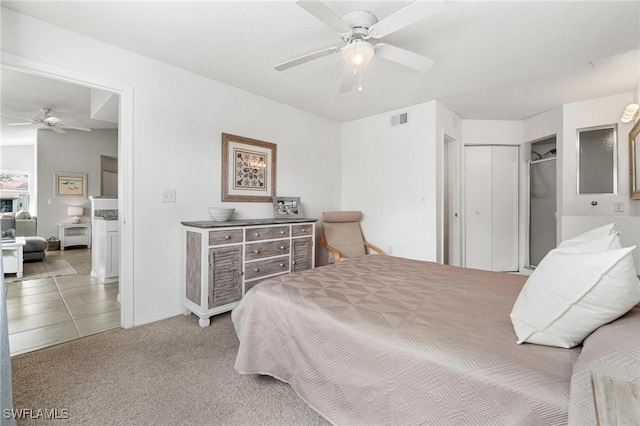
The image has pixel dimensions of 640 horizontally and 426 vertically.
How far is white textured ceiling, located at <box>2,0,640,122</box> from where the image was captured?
186 centimetres

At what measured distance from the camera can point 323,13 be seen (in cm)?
154

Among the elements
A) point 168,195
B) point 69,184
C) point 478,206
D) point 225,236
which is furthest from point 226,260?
point 69,184

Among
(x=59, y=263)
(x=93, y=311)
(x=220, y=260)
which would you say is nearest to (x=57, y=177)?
(x=59, y=263)

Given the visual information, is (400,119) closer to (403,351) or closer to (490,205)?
(490,205)

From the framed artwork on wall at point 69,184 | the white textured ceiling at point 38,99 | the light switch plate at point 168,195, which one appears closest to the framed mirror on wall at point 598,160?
the light switch plate at point 168,195

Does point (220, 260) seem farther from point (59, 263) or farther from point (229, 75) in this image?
point (59, 263)

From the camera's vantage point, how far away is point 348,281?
1771mm

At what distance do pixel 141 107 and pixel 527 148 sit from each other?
208 inches

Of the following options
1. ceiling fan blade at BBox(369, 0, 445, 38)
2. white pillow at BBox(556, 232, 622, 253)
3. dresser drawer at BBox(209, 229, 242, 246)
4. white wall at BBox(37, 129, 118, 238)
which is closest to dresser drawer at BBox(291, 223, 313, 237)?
dresser drawer at BBox(209, 229, 242, 246)

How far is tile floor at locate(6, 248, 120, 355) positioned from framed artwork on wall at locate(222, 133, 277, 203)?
1.65m

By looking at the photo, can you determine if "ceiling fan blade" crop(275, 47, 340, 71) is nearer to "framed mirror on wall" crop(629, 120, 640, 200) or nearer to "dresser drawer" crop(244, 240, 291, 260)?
"dresser drawer" crop(244, 240, 291, 260)

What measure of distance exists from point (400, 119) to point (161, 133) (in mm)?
2970

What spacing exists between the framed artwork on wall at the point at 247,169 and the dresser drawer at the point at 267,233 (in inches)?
23.6

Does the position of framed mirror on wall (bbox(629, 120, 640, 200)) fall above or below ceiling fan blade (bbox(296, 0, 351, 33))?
below
